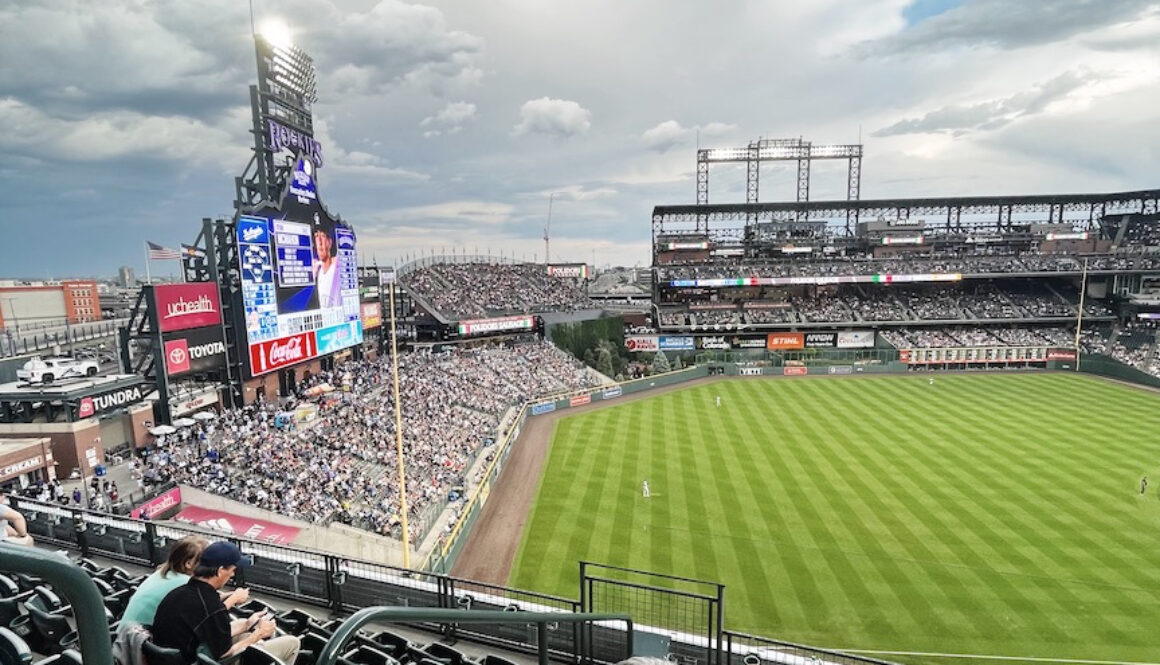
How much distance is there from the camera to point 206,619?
3355 millimetres

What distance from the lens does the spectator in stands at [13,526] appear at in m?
5.90

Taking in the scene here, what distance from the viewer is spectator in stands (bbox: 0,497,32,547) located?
19.4 ft

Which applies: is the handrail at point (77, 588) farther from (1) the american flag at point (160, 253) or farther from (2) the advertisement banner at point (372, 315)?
(2) the advertisement banner at point (372, 315)

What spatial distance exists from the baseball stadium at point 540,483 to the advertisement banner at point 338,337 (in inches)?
7.0

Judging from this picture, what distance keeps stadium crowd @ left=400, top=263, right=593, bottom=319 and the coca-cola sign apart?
18.4 m

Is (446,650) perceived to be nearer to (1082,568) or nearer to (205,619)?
(205,619)

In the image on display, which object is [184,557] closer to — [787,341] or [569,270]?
[787,341]

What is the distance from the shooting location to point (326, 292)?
3033 centimetres

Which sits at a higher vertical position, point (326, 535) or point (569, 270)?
point (569, 270)

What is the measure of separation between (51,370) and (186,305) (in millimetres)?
4522

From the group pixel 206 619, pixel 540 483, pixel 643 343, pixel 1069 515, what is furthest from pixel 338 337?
pixel 1069 515

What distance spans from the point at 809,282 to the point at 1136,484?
37.5 m

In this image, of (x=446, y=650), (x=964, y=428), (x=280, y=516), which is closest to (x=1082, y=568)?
(x=964, y=428)

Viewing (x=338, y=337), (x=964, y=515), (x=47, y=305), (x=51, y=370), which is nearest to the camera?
(x=51, y=370)
